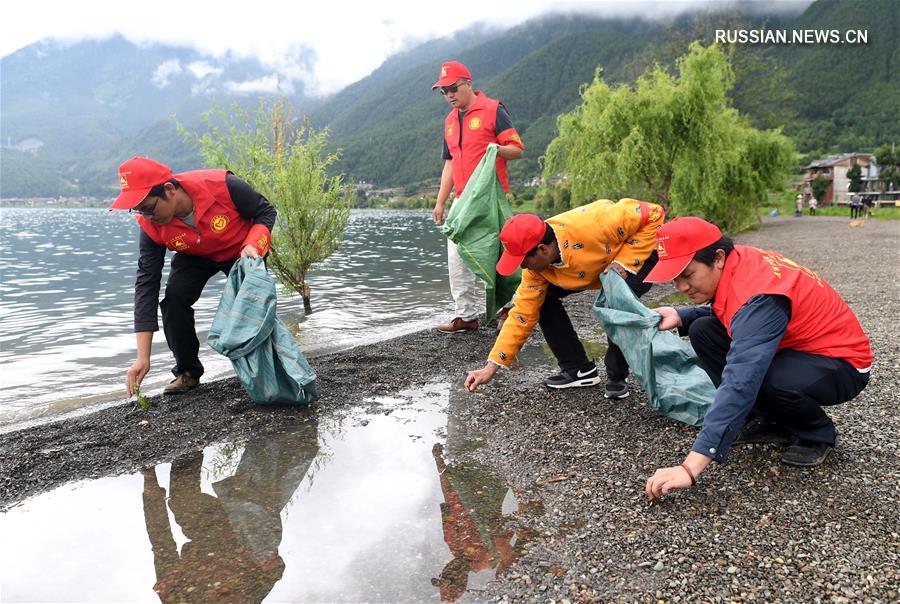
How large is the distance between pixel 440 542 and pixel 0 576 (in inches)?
78.9

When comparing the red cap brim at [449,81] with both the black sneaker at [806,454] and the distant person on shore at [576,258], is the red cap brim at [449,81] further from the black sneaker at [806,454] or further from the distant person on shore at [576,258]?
the black sneaker at [806,454]

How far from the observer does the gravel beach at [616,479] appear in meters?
2.47

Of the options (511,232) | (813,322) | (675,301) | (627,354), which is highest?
(511,232)

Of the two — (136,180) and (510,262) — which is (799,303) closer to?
(510,262)

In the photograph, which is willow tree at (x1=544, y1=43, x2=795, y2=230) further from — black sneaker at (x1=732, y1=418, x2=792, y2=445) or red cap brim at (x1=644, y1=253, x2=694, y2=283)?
red cap brim at (x1=644, y1=253, x2=694, y2=283)

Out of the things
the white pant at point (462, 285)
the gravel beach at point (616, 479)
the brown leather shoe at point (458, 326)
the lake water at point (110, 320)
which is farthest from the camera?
the brown leather shoe at point (458, 326)

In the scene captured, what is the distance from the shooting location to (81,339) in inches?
375

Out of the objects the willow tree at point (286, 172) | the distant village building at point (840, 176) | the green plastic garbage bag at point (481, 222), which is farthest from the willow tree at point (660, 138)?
the distant village building at point (840, 176)

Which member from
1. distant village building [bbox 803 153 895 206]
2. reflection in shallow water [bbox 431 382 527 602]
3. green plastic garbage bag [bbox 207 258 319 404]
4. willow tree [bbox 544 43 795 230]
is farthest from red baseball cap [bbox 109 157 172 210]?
distant village building [bbox 803 153 895 206]

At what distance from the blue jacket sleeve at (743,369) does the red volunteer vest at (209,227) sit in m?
3.44

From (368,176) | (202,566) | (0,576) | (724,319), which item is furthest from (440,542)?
(368,176)

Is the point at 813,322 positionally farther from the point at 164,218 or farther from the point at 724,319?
the point at 164,218

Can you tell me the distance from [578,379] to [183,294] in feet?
10.7

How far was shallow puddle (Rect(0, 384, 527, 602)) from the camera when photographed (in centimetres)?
264
